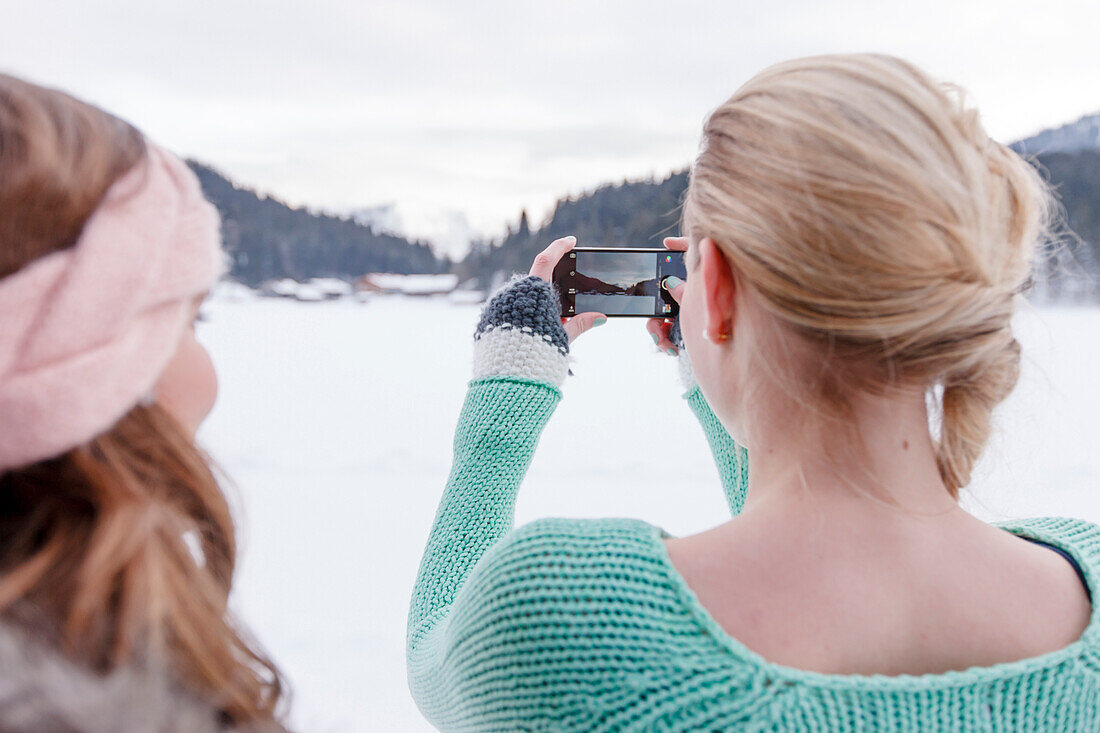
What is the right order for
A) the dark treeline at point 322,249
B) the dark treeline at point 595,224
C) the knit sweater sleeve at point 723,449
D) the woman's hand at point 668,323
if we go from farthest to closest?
the dark treeline at point 322,249 < the dark treeline at point 595,224 < the woman's hand at point 668,323 < the knit sweater sleeve at point 723,449

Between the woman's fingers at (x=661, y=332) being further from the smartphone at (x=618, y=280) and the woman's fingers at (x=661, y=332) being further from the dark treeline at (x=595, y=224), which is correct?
the dark treeline at (x=595, y=224)

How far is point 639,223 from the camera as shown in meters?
A: 1.35

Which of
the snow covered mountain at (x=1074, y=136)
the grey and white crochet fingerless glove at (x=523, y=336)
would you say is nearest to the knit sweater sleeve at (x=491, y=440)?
the grey and white crochet fingerless glove at (x=523, y=336)

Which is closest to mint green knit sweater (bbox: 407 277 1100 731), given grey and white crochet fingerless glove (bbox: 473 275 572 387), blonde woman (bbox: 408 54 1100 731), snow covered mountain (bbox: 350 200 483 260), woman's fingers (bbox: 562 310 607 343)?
blonde woman (bbox: 408 54 1100 731)

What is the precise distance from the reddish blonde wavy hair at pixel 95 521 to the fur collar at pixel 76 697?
0.02 meters

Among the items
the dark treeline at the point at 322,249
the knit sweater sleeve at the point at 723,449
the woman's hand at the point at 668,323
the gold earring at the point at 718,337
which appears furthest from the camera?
the dark treeline at the point at 322,249

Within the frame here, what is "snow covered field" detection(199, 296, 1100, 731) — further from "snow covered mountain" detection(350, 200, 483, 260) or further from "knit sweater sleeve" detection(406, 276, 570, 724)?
"knit sweater sleeve" detection(406, 276, 570, 724)

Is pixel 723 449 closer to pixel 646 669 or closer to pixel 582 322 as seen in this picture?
pixel 582 322

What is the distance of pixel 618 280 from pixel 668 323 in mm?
85

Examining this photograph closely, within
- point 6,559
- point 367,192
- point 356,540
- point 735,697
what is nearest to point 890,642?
point 735,697

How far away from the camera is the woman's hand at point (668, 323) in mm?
894

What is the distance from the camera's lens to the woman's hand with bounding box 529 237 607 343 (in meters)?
0.88

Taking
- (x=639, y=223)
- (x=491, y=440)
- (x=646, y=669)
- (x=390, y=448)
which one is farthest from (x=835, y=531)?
(x=390, y=448)

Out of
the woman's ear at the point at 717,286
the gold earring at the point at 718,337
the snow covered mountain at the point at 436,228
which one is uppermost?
the woman's ear at the point at 717,286
